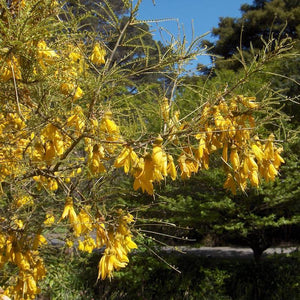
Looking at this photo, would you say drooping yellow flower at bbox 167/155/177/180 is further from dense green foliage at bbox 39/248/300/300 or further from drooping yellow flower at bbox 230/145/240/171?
dense green foliage at bbox 39/248/300/300

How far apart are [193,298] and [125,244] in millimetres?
4199

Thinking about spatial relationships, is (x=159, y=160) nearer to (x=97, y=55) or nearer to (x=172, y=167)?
(x=172, y=167)

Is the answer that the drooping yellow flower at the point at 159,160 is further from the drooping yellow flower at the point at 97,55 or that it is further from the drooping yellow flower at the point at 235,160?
the drooping yellow flower at the point at 97,55

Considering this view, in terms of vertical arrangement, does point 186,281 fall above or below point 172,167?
below

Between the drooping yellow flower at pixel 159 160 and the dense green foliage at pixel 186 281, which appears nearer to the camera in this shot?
the drooping yellow flower at pixel 159 160

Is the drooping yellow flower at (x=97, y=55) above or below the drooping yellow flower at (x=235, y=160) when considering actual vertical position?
above

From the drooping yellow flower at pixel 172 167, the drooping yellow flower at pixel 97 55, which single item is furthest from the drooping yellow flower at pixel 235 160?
the drooping yellow flower at pixel 97 55

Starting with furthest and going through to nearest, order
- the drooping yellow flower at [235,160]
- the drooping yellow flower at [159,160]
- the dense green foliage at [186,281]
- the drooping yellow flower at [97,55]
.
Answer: the dense green foliage at [186,281] → the drooping yellow flower at [97,55] → the drooping yellow flower at [235,160] → the drooping yellow flower at [159,160]

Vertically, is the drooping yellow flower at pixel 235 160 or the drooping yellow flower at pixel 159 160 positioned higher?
the drooping yellow flower at pixel 235 160

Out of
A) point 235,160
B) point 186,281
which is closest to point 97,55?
point 235,160

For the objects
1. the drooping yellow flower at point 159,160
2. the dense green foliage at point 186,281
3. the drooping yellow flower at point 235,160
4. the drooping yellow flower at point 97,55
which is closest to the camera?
the drooping yellow flower at point 159,160

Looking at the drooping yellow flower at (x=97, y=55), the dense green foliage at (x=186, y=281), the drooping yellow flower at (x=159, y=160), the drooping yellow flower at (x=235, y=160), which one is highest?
the drooping yellow flower at (x=97, y=55)

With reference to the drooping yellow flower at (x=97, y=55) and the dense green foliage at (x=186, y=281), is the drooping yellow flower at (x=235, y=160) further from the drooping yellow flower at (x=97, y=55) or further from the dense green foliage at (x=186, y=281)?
the dense green foliage at (x=186, y=281)

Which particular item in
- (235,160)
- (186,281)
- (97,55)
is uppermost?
(97,55)
